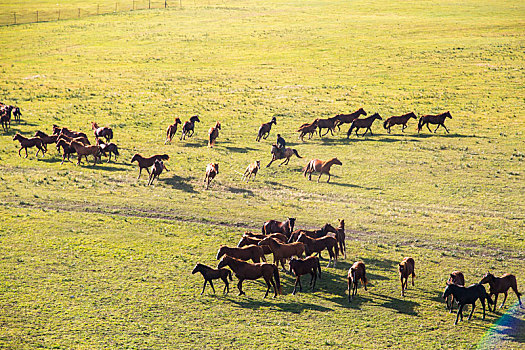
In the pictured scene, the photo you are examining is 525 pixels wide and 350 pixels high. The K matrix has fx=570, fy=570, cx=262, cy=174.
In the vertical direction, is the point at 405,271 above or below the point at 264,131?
below


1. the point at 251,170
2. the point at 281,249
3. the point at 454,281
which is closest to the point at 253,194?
the point at 251,170

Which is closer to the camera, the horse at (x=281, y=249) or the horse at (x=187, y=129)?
the horse at (x=281, y=249)

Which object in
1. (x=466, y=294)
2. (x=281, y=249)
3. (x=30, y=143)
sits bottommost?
(x=466, y=294)

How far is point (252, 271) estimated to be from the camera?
19.6m

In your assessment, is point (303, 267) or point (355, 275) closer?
point (355, 275)

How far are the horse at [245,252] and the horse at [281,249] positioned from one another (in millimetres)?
498

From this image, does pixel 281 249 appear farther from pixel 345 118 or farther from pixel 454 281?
pixel 345 118

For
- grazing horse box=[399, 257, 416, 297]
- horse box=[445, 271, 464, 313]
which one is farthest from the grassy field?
grazing horse box=[399, 257, 416, 297]

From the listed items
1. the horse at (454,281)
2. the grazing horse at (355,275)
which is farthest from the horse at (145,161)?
the horse at (454,281)

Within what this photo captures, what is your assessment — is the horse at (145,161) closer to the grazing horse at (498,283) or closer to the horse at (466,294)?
the horse at (466,294)

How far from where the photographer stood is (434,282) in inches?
835

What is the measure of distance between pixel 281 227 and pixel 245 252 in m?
3.28

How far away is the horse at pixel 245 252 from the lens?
21.0 m

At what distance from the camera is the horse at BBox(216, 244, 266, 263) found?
2103cm
